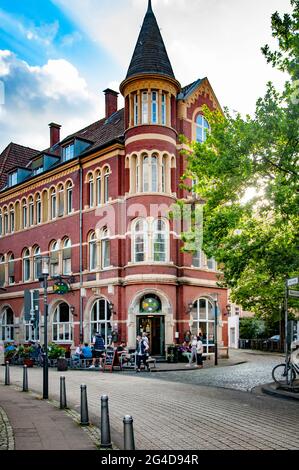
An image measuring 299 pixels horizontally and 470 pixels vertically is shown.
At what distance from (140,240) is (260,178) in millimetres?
16237

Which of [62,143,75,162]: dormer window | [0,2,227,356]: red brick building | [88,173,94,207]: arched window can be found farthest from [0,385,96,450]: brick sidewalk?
[62,143,75,162]: dormer window

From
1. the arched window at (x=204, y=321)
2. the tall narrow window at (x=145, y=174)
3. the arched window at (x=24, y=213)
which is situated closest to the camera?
the tall narrow window at (x=145, y=174)

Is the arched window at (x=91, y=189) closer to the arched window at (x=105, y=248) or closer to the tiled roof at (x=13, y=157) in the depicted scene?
the arched window at (x=105, y=248)

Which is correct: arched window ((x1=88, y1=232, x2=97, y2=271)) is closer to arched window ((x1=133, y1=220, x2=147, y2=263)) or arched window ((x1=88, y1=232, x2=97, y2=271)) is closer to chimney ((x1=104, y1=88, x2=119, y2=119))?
arched window ((x1=133, y1=220, x2=147, y2=263))

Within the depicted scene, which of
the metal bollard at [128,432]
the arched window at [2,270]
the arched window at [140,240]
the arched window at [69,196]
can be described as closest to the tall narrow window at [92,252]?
the arched window at [69,196]

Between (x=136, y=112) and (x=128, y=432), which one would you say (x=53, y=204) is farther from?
(x=128, y=432)

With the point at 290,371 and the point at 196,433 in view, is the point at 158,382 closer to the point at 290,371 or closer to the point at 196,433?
the point at 290,371

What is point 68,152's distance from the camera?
1569 inches

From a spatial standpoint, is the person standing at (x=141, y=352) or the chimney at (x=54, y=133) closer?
the person standing at (x=141, y=352)

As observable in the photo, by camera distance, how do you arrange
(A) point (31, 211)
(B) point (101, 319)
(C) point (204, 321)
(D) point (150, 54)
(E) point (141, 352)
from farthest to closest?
1. (A) point (31, 211)
2. (C) point (204, 321)
3. (B) point (101, 319)
4. (D) point (150, 54)
5. (E) point (141, 352)

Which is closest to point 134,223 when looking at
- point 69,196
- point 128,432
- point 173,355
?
point 69,196

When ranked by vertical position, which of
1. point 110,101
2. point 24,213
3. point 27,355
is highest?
point 110,101

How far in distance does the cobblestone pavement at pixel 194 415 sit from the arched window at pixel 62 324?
18482 mm

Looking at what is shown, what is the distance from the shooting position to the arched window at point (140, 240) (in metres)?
32.6
